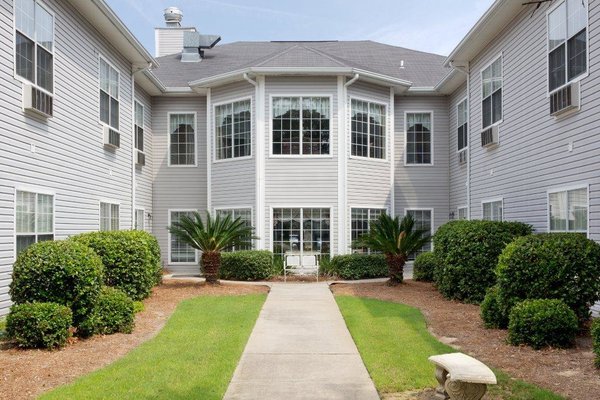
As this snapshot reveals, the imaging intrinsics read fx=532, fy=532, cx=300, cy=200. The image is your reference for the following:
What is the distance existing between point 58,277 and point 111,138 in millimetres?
7082

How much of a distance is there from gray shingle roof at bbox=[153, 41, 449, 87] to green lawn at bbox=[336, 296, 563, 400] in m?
9.52

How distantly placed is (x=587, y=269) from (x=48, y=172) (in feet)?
31.8

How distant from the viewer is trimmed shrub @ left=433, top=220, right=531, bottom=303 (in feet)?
36.0

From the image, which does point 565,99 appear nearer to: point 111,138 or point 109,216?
point 111,138

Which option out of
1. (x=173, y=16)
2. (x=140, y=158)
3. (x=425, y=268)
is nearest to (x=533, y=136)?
(x=425, y=268)

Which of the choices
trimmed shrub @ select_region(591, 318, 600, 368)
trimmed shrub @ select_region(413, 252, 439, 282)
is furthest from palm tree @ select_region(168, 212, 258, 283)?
trimmed shrub @ select_region(591, 318, 600, 368)

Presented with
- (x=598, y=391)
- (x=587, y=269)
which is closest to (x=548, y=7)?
(x=587, y=269)

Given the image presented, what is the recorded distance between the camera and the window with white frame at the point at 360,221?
16953 millimetres

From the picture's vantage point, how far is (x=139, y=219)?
17.5 m

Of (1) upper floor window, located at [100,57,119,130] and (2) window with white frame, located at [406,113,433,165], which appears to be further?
(2) window with white frame, located at [406,113,433,165]

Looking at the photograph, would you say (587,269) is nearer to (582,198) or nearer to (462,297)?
(582,198)

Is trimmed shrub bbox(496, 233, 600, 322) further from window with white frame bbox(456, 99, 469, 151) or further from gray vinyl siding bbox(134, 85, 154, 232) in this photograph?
gray vinyl siding bbox(134, 85, 154, 232)

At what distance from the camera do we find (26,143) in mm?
9578

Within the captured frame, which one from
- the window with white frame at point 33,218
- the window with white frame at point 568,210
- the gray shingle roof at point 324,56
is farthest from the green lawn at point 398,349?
the gray shingle roof at point 324,56
